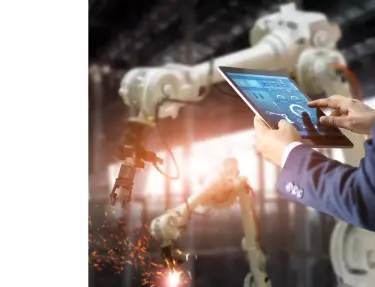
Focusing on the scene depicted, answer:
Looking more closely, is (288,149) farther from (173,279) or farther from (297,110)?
(173,279)

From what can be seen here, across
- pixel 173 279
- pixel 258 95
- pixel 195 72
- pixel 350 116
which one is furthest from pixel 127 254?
pixel 350 116

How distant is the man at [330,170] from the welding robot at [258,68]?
0.36m

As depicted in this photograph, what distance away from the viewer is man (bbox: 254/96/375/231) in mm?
792

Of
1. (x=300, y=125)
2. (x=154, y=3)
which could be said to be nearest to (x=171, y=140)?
(x=154, y=3)

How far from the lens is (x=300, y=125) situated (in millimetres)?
937

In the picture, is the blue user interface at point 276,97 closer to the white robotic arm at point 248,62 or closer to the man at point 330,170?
the man at point 330,170

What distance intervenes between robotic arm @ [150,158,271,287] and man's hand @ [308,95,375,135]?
0.47m

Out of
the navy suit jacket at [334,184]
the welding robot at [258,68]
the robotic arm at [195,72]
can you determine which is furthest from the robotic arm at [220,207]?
the navy suit jacket at [334,184]

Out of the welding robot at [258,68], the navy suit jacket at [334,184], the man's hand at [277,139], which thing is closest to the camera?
the navy suit jacket at [334,184]

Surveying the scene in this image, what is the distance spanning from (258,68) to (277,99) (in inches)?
15.0

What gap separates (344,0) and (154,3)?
49 centimetres

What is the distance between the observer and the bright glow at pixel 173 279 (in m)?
1.39

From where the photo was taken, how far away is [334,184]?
812 millimetres

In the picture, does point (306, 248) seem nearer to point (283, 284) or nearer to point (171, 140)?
point (283, 284)
